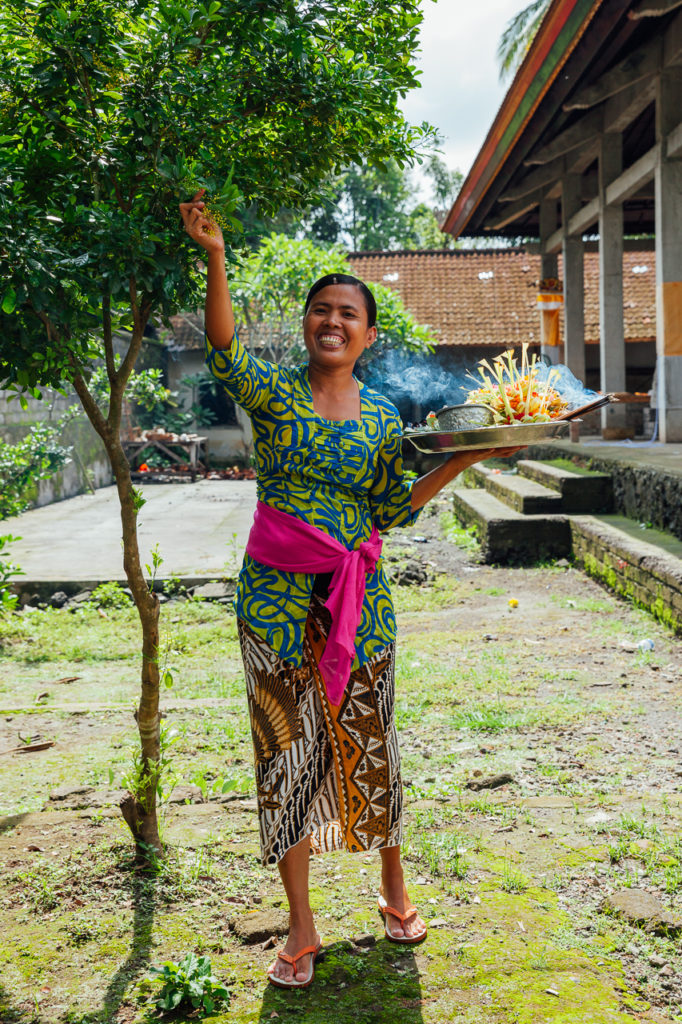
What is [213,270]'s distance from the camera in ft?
7.13

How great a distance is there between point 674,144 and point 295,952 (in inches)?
339

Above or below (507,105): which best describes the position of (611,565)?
below

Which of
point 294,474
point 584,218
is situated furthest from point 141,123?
point 584,218

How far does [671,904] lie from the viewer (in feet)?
8.32

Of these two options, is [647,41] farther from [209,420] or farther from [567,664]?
Result: [209,420]

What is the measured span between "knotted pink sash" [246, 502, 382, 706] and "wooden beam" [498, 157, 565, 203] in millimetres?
12068

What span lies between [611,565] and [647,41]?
18.1ft

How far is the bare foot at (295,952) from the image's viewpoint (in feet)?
7.44

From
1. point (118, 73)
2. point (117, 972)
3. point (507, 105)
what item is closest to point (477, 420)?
point (118, 73)

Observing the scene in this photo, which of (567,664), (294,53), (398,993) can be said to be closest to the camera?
(398,993)

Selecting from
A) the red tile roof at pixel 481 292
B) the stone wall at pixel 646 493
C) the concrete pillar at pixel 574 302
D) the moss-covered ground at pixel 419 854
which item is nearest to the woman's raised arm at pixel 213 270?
the moss-covered ground at pixel 419 854

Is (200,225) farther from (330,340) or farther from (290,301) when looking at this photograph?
(290,301)

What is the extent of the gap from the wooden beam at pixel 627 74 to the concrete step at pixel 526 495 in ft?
12.7

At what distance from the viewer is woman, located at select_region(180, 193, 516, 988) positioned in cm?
231
